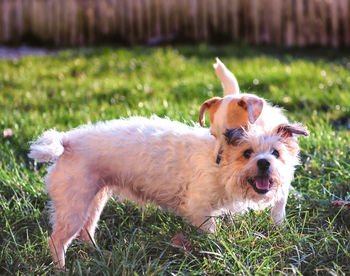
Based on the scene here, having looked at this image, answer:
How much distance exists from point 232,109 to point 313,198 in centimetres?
115

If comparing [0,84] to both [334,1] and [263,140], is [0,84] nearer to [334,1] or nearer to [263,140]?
[263,140]

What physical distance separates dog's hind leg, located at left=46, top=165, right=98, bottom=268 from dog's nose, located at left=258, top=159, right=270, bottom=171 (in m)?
1.08

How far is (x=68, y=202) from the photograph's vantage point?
301cm

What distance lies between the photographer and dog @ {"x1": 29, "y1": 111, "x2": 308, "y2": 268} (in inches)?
112

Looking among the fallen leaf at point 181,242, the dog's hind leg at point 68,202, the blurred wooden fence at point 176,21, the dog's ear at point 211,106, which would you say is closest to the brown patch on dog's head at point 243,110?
the dog's ear at point 211,106

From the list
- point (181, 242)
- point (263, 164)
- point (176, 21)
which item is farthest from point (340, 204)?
point (176, 21)

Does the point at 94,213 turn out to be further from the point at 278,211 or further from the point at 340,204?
the point at 340,204

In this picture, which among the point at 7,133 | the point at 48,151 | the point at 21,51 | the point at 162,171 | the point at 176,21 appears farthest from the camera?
the point at 176,21

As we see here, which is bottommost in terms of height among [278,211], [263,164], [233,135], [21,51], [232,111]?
[21,51]

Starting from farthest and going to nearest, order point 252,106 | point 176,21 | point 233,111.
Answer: point 176,21, point 233,111, point 252,106

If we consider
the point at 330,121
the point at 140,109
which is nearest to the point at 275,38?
the point at 330,121

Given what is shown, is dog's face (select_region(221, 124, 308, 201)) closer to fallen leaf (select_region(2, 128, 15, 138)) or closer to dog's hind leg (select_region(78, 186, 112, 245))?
dog's hind leg (select_region(78, 186, 112, 245))

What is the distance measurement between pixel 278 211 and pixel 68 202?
1365 millimetres

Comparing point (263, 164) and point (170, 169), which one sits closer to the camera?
point (263, 164)
